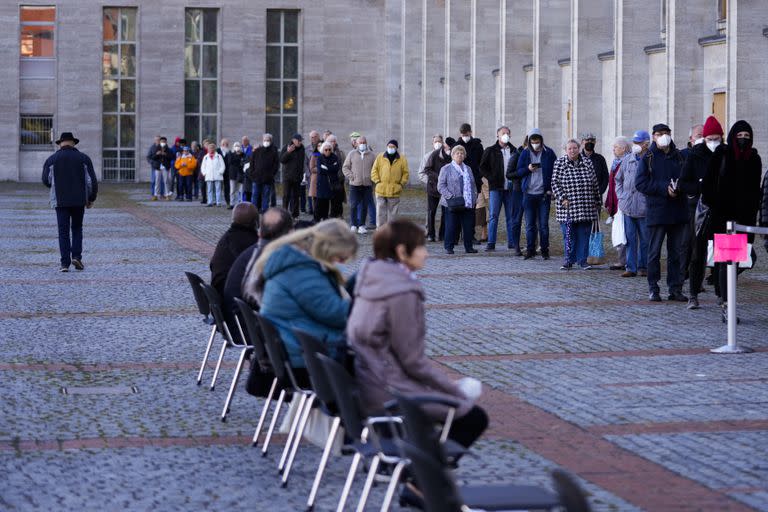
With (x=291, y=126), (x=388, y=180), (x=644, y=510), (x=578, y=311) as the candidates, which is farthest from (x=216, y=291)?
(x=291, y=126)

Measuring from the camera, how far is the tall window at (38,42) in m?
63.1

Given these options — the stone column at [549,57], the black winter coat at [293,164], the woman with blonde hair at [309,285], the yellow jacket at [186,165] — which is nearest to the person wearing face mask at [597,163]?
the black winter coat at [293,164]

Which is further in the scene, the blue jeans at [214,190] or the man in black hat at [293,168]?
the blue jeans at [214,190]

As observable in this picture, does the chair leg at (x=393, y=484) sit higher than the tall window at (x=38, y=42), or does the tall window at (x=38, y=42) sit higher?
the tall window at (x=38, y=42)

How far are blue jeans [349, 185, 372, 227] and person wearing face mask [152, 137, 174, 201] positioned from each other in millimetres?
19201

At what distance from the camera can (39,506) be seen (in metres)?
6.80

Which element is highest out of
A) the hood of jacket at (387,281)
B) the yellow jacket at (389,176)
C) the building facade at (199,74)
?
the building facade at (199,74)

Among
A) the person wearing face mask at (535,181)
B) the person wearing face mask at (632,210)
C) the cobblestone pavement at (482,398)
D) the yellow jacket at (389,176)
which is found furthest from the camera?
the yellow jacket at (389,176)

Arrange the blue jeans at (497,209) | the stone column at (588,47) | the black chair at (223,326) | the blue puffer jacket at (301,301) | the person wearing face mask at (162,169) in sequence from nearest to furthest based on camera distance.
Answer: the blue puffer jacket at (301,301)
the black chair at (223,326)
the blue jeans at (497,209)
the stone column at (588,47)
the person wearing face mask at (162,169)

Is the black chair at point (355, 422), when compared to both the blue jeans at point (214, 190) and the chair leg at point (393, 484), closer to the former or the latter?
the chair leg at point (393, 484)

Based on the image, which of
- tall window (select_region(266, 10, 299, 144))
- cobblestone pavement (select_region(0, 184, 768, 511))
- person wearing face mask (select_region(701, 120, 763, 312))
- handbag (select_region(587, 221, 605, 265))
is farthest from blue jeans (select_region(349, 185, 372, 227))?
tall window (select_region(266, 10, 299, 144))

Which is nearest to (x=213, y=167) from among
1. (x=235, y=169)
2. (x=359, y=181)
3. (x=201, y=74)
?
(x=235, y=169)

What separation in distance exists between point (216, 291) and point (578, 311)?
20.8 feet

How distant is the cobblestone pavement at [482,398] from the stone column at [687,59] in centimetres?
1360
